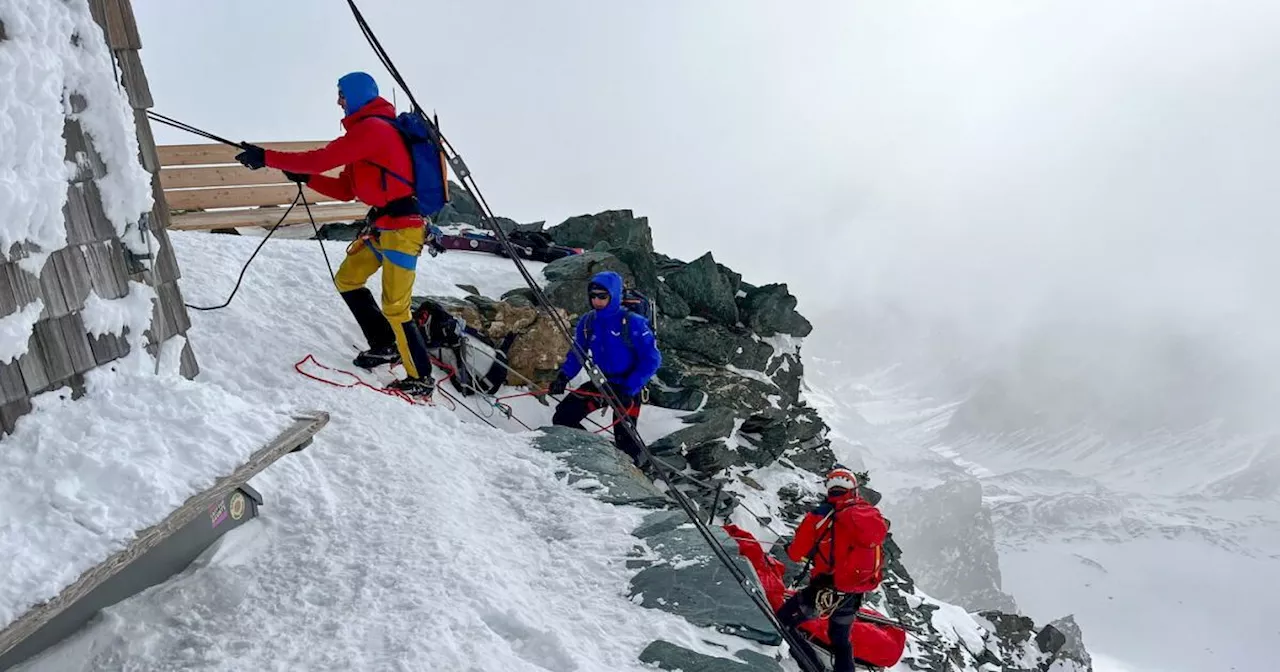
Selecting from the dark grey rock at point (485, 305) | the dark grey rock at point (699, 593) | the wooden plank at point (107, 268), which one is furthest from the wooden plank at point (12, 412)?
the dark grey rock at point (485, 305)

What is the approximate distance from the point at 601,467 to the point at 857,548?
7.79 feet

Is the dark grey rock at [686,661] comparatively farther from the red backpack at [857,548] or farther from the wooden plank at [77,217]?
the wooden plank at [77,217]

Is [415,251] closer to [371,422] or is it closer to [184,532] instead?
[371,422]

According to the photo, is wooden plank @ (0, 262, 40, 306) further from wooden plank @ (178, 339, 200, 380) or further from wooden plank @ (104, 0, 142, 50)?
wooden plank @ (104, 0, 142, 50)

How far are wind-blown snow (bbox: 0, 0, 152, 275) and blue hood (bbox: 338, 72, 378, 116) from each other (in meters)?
2.28

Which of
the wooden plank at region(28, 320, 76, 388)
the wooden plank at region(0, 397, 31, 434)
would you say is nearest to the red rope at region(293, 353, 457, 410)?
the wooden plank at region(28, 320, 76, 388)

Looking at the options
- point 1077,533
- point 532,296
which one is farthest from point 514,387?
point 1077,533

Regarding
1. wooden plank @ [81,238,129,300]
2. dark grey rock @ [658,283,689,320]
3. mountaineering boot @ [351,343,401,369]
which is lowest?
wooden plank @ [81,238,129,300]

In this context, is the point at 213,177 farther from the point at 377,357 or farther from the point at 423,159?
the point at 423,159

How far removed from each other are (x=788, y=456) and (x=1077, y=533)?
182 m

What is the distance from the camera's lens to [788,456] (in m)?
14.4

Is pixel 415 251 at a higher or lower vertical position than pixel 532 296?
lower

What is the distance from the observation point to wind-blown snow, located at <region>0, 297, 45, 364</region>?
9.72ft

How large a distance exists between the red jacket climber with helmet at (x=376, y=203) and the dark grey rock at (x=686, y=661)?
12.7 ft
